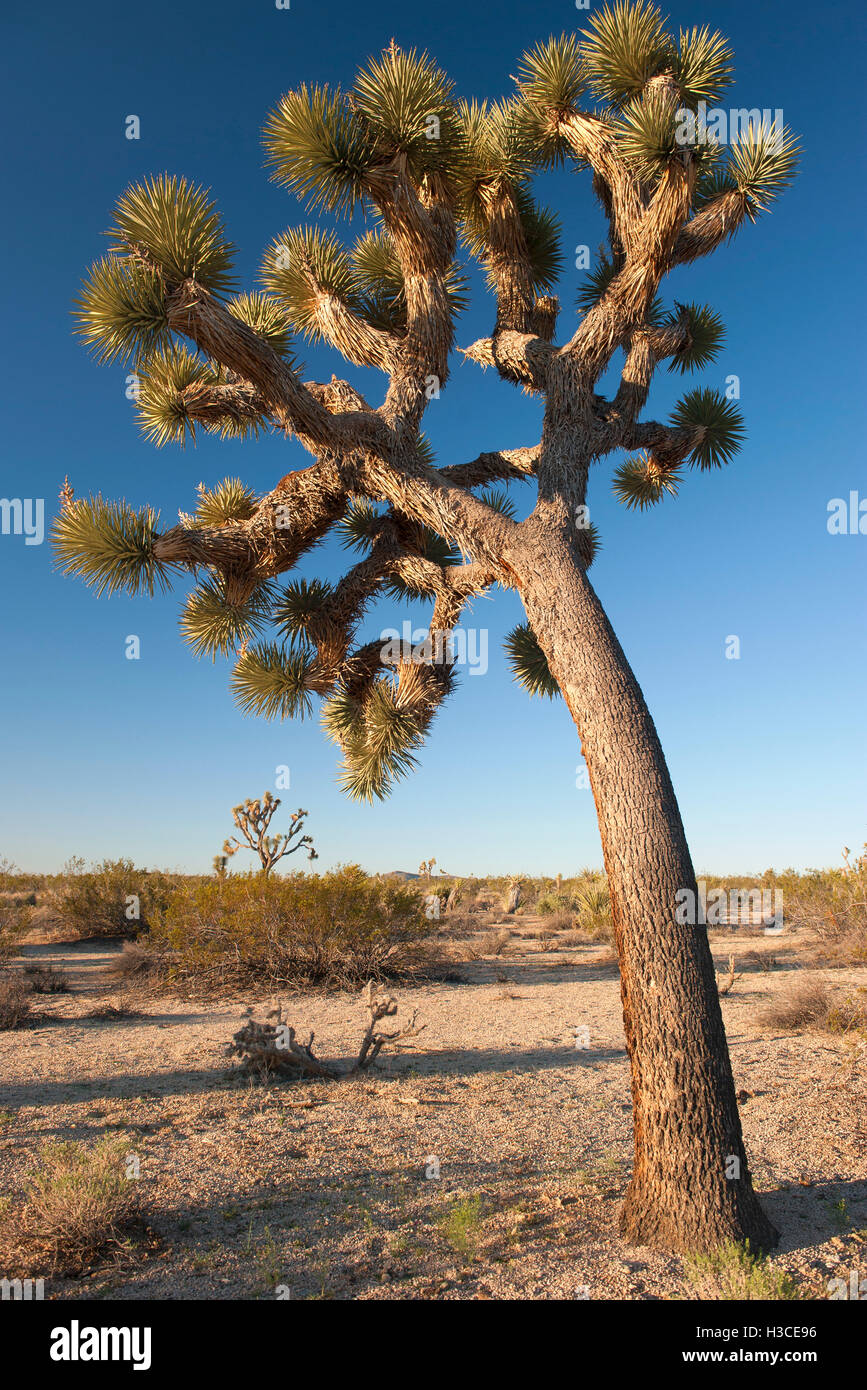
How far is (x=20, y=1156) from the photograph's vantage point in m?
4.38

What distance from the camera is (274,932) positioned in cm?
991

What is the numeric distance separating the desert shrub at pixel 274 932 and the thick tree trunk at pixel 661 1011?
272 inches

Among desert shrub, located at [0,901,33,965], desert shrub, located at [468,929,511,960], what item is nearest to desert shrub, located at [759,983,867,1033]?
desert shrub, located at [468,929,511,960]

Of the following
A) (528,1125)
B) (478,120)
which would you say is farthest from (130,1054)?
(478,120)

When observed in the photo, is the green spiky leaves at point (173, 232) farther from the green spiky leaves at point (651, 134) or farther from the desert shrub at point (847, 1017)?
the desert shrub at point (847, 1017)

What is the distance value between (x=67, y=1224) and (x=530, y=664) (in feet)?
19.2

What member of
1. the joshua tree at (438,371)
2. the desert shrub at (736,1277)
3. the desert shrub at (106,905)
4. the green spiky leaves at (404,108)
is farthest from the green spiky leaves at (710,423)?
the desert shrub at (106,905)

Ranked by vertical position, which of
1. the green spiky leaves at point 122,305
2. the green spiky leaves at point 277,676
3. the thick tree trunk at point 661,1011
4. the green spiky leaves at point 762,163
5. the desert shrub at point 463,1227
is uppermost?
the green spiky leaves at point 762,163

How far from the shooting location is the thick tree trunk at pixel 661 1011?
10.8 feet
